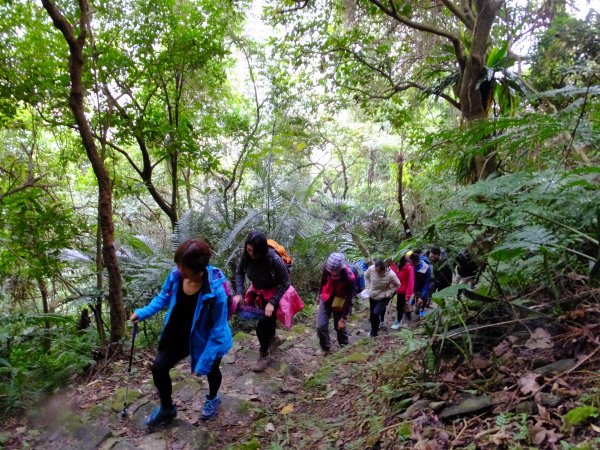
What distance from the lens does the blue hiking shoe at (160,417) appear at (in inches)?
136

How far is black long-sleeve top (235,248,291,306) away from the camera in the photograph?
448 centimetres

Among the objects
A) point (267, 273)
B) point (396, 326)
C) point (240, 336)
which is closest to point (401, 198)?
point (396, 326)

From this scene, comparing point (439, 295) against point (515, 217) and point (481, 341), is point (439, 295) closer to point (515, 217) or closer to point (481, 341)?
point (481, 341)

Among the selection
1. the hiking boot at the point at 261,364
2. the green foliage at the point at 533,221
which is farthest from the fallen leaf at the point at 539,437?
the hiking boot at the point at 261,364

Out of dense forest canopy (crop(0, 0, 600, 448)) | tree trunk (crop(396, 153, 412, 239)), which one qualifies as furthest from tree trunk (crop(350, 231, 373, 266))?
tree trunk (crop(396, 153, 412, 239))

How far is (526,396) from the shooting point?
7.37 ft

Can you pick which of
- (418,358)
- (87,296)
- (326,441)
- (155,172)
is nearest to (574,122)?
(418,358)

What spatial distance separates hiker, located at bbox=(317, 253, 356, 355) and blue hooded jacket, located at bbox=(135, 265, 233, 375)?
7.26 ft

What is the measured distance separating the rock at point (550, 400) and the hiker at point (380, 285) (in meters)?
3.92

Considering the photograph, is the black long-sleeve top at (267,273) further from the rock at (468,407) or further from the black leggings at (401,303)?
the black leggings at (401,303)

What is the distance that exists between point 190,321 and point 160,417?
0.88m

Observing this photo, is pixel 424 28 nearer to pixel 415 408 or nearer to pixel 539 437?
pixel 415 408

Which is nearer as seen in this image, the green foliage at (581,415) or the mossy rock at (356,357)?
the green foliage at (581,415)

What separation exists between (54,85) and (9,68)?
30.2 inches
